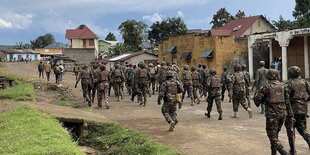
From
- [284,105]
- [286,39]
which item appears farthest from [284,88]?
[286,39]

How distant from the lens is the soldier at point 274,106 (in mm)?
8516

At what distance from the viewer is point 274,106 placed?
8.55 metres

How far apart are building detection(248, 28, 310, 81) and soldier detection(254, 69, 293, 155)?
59.0ft

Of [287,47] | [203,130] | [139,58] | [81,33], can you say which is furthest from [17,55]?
[203,130]

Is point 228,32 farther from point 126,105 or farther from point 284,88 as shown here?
point 284,88

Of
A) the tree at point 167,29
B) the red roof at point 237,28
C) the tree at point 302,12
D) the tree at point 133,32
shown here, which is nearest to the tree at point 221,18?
→ the tree at point 167,29

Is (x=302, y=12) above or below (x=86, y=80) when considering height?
above

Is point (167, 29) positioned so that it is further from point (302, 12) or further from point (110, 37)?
point (110, 37)

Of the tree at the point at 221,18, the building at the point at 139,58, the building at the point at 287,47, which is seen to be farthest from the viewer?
Result: the tree at the point at 221,18

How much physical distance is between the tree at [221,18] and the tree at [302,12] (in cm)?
2458

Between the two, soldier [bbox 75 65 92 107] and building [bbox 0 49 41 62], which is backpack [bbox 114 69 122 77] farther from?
building [bbox 0 49 41 62]

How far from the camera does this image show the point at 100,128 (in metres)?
13.4

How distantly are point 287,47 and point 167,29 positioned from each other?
39.8 metres

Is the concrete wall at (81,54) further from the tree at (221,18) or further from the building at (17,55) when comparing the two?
the building at (17,55)
